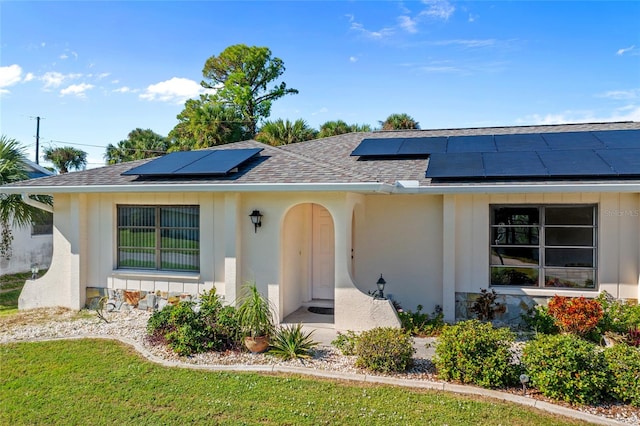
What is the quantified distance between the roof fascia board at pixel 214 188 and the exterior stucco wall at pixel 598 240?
201cm

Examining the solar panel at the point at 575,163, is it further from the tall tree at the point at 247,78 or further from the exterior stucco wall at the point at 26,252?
the tall tree at the point at 247,78

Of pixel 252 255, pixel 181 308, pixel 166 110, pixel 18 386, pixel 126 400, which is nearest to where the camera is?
pixel 126 400

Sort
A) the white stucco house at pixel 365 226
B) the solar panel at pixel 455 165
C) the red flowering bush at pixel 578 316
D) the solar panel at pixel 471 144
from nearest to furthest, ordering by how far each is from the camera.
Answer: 1. the red flowering bush at pixel 578 316
2. the white stucco house at pixel 365 226
3. the solar panel at pixel 455 165
4. the solar panel at pixel 471 144

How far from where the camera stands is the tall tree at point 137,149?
3278 cm

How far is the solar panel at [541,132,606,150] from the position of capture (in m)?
9.52

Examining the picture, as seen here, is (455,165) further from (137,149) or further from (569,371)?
(137,149)

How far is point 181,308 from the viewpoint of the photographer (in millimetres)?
7258

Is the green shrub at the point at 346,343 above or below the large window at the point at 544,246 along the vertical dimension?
below

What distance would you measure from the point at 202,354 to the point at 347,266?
10.5 feet

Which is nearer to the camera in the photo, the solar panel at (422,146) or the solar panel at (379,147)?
the solar panel at (422,146)

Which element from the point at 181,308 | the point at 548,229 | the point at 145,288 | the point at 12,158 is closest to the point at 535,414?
the point at 548,229

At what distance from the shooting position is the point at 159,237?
966 cm

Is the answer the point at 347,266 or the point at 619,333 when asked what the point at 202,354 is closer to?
the point at 347,266

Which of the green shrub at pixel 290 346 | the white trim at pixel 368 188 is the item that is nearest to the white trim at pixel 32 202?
the white trim at pixel 368 188
